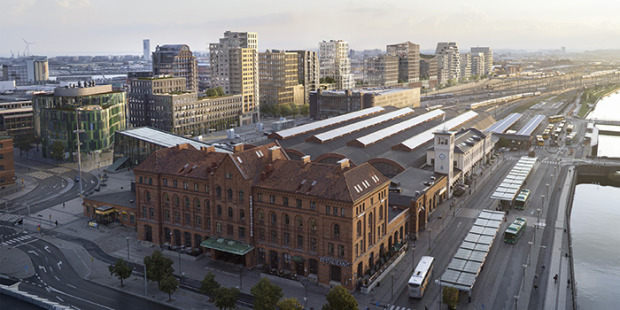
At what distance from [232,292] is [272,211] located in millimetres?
16578

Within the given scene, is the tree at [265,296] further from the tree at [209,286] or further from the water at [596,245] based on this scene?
the water at [596,245]

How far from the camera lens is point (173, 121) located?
188250 mm

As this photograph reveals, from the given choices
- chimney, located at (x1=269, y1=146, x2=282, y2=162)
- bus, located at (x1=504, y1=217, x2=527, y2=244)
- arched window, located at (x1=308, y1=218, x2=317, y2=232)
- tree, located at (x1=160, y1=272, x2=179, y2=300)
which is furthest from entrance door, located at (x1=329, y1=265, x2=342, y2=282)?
bus, located at (x1=504, y1=217, x2=527, y2=244)

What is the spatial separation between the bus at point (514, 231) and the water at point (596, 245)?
976 cm

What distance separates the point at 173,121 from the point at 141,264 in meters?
115

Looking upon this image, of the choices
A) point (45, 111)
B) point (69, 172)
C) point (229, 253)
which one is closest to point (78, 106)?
point (45, 111)

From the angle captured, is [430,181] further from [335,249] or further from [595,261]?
[335,249]

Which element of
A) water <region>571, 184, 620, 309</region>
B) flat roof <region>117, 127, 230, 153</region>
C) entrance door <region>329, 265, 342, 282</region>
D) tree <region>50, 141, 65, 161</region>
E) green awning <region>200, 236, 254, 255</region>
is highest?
flat roof <region>117, 127, 230, 153</region>

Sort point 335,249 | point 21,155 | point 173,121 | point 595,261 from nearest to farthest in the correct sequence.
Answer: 1. point 335,249
2. point 595,261
3. point 21,155
4. point 173,121

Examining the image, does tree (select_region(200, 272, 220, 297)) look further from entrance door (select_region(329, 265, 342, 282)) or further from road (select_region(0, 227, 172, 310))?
entrance door (select_region(329, 265, 342, 282))

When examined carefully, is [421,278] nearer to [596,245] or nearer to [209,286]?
[209,286]

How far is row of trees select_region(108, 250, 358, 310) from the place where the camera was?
191 feet

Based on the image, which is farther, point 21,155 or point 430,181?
point 21,155

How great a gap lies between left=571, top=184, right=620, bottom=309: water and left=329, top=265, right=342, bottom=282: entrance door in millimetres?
33065
